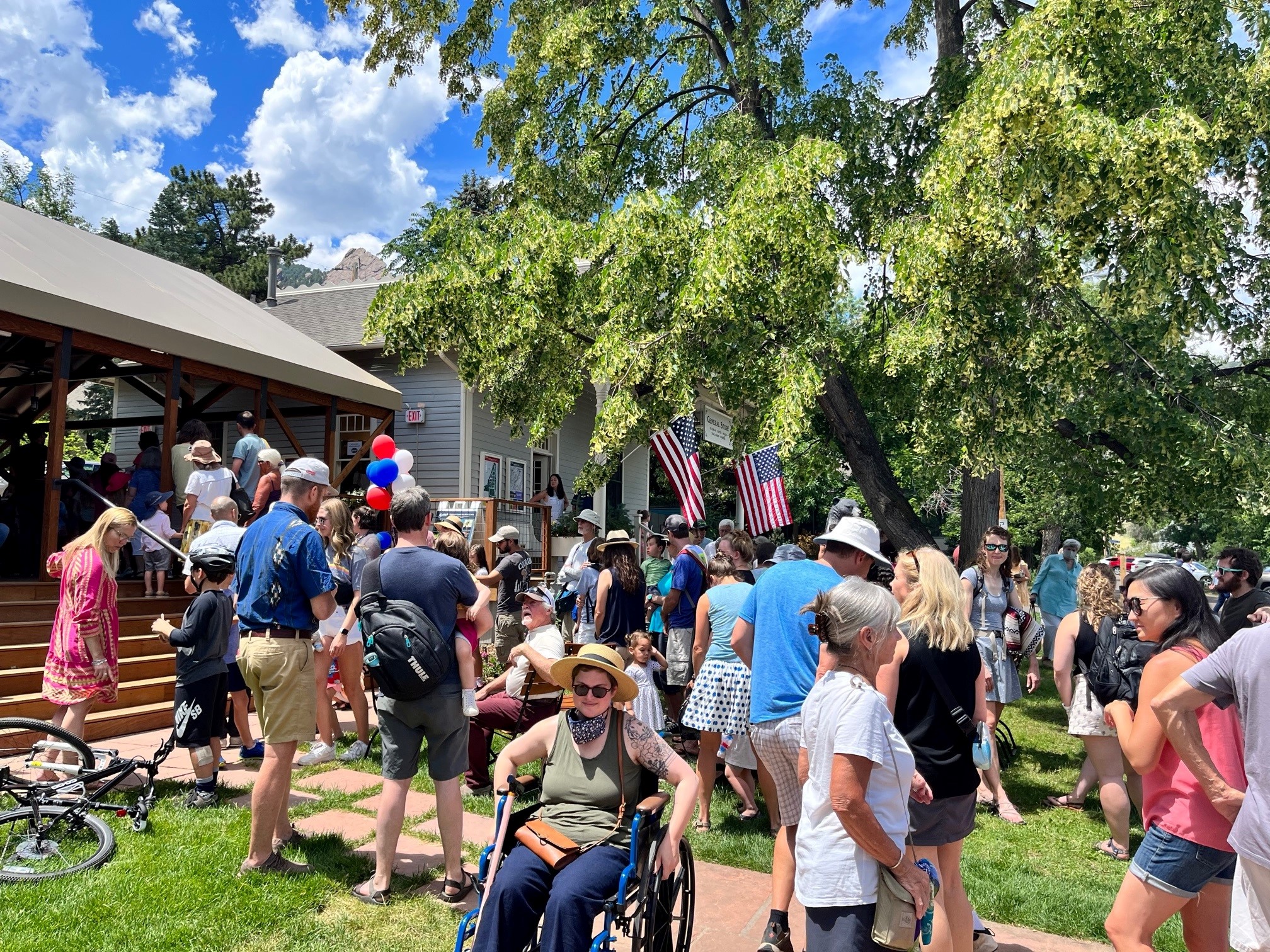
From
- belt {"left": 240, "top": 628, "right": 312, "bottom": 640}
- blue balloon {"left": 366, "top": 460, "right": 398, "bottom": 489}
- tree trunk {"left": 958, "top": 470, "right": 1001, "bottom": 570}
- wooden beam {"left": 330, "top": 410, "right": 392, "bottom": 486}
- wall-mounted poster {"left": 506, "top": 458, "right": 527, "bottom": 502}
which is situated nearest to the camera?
belt {"left": 240, "top": 628, "right": 312, "bottom": 640}

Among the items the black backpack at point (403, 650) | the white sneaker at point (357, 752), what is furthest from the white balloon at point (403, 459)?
the black backpack at point (403, 650)

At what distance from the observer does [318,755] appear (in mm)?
6520

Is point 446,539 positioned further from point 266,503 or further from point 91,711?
point 91,711

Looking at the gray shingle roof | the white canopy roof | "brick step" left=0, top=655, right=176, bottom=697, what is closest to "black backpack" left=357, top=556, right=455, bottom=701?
"brick step" left=0, top=655, right=176, bottom=697

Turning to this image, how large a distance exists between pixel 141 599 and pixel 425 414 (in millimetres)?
7481

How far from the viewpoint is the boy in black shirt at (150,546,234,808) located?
17.2 feet

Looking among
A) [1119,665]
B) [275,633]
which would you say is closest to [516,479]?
[275,633]

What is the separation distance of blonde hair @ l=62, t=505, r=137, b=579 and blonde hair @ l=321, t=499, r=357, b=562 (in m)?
1.54

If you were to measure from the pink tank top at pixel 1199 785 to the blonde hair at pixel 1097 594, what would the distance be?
270 centimetres

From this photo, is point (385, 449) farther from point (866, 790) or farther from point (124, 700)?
point (866, 790)

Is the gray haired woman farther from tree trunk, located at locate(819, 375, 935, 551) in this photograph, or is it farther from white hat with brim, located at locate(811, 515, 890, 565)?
tree trunk, located at locate(819, 375, 935, 551)

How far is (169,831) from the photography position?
4.78 m

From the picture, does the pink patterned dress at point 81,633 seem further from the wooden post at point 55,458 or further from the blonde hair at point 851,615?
the blonde hair at point 851,615

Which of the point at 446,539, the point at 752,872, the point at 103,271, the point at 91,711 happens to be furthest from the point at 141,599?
the point at 752,872
